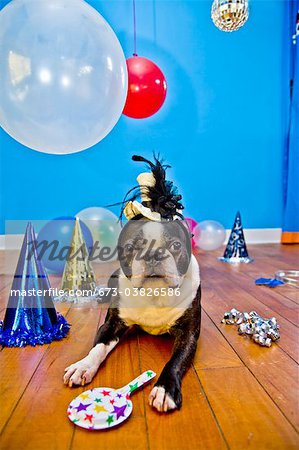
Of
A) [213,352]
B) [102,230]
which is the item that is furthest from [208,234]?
[213,352]

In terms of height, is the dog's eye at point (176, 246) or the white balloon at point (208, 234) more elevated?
the dog's eye at point (176, 246)

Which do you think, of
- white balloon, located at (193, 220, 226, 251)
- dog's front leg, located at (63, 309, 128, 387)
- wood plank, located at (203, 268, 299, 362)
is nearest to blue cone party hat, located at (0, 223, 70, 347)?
dog's front leg, located at (63, 309, 128, 387)

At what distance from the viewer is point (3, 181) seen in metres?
3.66

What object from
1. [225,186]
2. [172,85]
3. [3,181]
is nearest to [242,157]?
[225,186]

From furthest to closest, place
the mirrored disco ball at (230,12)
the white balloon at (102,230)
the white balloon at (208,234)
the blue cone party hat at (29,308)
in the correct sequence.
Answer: the white balloon at (208,234) < the white balloon at (102,230) < the mirrored disco ball at (230,12) < the blue cone party hat at (29,308)

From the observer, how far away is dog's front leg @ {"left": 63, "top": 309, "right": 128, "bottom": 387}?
1.03 m

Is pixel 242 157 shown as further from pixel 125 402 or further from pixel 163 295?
pixel 125 402

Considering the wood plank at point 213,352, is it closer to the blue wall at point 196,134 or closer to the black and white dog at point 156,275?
the black and white dog at point 156,275

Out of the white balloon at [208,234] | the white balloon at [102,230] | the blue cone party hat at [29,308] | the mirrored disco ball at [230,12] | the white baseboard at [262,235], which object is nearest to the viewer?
the blue cone party hat at [29,308]

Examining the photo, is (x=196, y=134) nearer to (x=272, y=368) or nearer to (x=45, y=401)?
(x=272, y=368)

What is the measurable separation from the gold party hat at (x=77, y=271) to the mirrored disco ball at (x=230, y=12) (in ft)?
6.70

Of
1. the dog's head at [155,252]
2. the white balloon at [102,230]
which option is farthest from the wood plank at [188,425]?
the white balloon at [102,230]

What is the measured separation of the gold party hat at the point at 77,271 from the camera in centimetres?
196

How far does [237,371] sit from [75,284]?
110 cm
